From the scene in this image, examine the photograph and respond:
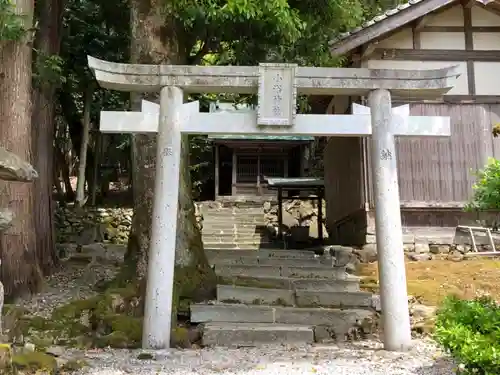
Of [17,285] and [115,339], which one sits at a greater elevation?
[17,285]

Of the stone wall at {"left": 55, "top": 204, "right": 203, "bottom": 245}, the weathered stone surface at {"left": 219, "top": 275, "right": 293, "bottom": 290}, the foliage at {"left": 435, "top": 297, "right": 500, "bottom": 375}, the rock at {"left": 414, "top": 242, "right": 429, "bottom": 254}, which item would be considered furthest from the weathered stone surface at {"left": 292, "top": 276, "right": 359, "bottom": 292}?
the stone wall at {"left": 55, "top": 204, "right": 203, "bottom": 245}

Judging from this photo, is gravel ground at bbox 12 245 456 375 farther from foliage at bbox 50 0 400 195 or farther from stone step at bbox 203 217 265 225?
stone step at bbox 203 217 265 225

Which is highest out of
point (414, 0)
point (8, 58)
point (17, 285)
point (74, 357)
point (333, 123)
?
point (414, 0)

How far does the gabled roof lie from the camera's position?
10875mm

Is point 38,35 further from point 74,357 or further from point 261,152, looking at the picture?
point 261,152

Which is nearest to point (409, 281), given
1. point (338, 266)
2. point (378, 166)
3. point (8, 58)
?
point (338, 266)

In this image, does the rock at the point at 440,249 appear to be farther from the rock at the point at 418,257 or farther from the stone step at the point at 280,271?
the stone step at the point at 280,271

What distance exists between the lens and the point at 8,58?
8.41 m

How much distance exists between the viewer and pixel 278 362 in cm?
557

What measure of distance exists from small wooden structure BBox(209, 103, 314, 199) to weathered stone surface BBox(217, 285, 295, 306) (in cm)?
1552

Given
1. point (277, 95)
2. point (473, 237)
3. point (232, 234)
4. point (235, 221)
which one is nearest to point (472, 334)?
point (277, 95)

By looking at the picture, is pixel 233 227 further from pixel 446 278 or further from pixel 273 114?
pixel 273 114


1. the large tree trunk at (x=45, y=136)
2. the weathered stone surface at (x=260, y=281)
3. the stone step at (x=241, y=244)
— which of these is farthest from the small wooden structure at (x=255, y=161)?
the weathered stone surface at (x=260, y=281)

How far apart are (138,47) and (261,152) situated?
53.0 ft
